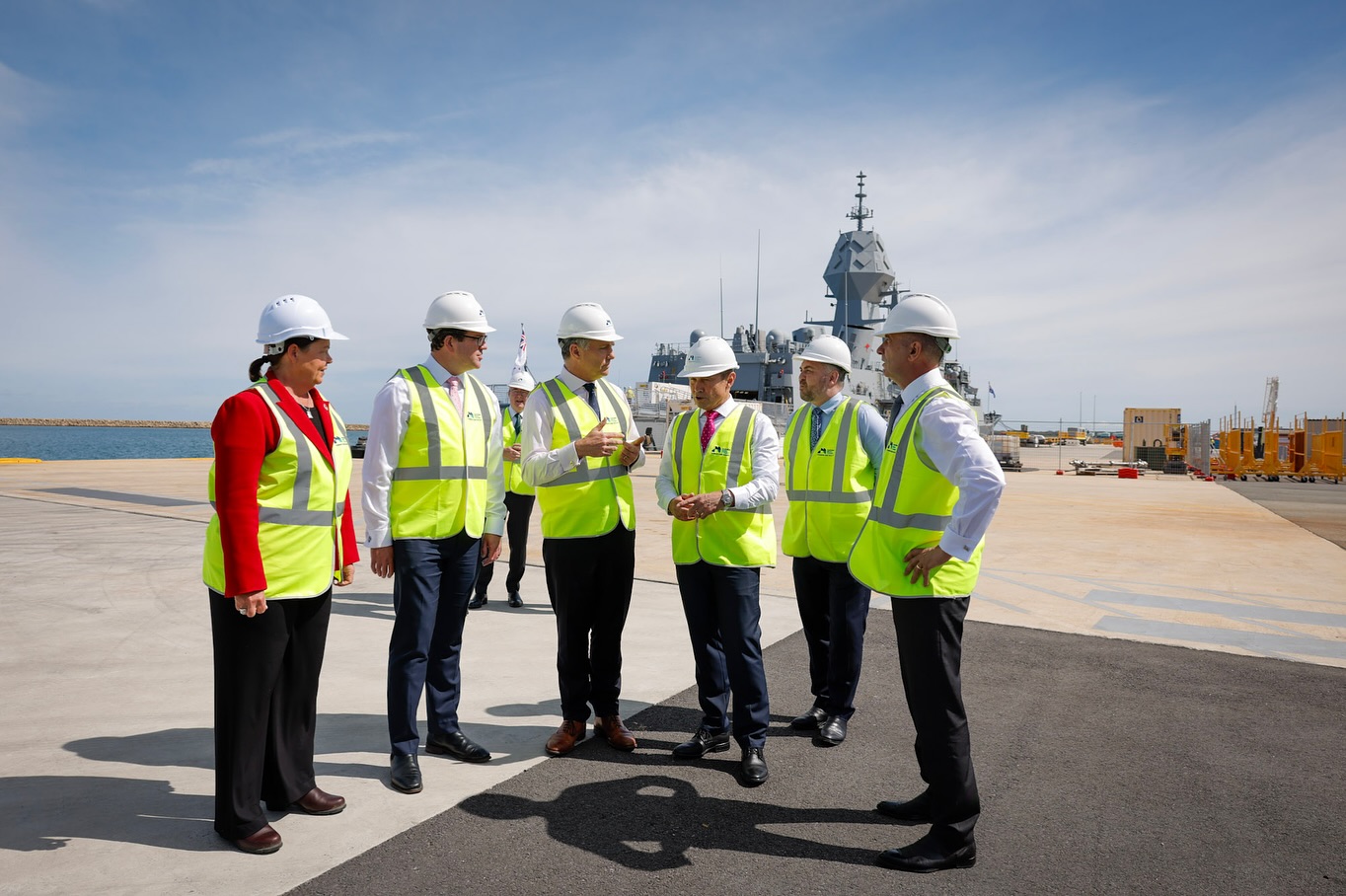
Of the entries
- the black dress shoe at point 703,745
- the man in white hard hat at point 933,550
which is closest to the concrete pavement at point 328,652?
the black dress shoe at point 703,745

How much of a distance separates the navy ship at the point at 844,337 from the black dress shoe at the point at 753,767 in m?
32.5

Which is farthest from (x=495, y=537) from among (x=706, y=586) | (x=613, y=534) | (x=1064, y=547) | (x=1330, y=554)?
(x=1330, y=554)

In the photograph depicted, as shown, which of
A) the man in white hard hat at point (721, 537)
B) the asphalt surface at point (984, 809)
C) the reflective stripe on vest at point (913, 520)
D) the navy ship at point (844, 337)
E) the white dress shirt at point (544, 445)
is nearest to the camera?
the asphalt surface at point (984, 809)

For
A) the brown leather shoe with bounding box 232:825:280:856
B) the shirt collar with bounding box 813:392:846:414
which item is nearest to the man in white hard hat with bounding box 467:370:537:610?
the shirt collar with bounding box 813:392:846:414

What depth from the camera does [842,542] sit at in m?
4.53

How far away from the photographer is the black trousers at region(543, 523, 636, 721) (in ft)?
13.5

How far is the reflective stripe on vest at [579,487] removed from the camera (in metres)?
4.11

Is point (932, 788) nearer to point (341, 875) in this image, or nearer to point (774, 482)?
point (774, 482)

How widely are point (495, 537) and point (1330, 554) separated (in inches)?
448

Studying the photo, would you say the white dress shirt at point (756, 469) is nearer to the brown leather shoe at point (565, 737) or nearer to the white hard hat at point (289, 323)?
the brown leather shoe at point (565, 737)

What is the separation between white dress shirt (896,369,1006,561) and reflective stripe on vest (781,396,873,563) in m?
1.48

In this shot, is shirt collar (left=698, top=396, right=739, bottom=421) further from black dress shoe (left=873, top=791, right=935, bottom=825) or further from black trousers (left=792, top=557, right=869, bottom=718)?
black dress shoe (left=873, top=791, right=935, bottom=825)

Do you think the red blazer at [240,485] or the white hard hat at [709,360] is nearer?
the red blazer at [240,485]

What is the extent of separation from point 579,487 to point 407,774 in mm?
1513
